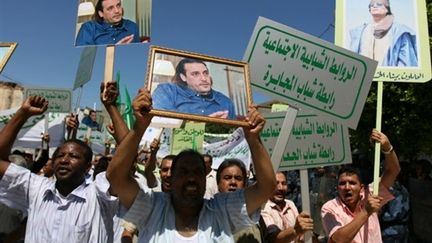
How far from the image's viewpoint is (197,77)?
252 centimetres

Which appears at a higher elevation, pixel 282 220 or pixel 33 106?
pixel 33 106

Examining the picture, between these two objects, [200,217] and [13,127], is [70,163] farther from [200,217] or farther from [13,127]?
[200,217]

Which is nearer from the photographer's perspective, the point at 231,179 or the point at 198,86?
the point at 198,86

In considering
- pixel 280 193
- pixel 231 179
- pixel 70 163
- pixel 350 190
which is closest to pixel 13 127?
pixel 70 163

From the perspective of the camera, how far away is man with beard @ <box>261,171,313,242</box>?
2.74 metres

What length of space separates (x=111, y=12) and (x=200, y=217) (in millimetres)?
2009

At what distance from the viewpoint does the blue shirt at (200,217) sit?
2.26 m

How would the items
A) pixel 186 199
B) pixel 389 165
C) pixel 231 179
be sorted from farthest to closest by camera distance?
pixel 389 165
pixel 231 179
pixel 186 199

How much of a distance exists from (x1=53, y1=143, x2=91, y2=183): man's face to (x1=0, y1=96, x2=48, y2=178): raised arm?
296 millimetres

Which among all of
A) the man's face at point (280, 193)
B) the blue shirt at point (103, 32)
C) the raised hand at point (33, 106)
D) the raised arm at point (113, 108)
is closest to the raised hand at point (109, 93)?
the raised arm at point (113, 108)

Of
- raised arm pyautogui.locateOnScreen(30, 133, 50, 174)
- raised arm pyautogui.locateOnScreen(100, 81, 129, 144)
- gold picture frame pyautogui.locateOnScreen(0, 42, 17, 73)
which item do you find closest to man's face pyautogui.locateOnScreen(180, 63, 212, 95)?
raised arm pyautogui.locateOnScreen(100, 81, 129, 144)

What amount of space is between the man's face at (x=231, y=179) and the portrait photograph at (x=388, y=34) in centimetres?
140

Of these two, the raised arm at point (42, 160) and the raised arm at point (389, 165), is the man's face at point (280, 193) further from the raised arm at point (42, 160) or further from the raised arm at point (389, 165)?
the raised arm at point (42, 160)

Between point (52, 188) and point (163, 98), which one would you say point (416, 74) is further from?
point (52, 188)
